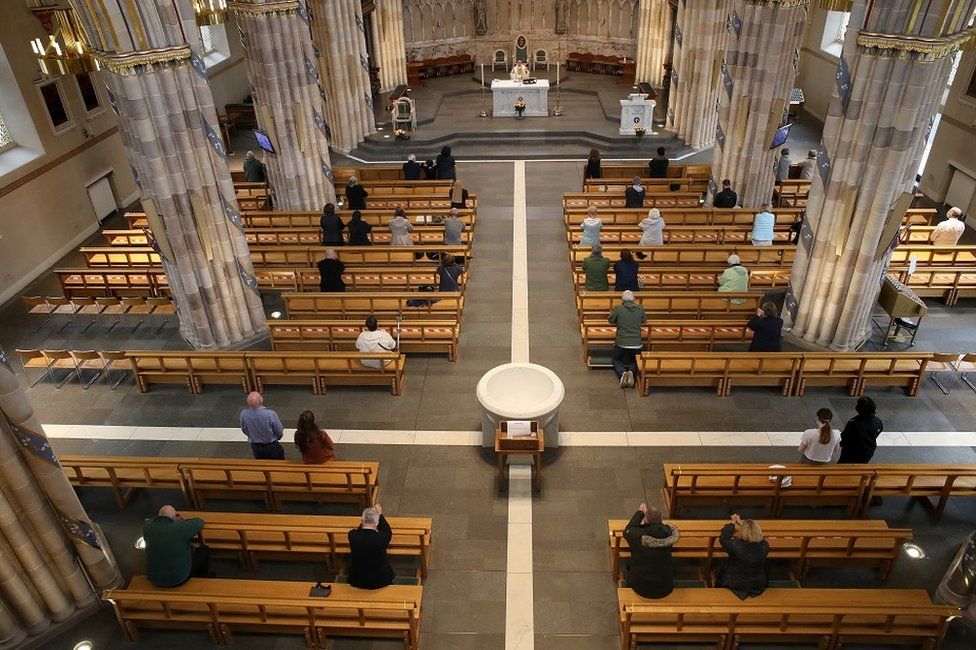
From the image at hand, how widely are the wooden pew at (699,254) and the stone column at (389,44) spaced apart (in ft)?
56.6

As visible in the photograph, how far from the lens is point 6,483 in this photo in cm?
678

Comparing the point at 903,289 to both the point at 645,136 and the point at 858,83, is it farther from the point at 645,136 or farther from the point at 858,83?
the point at 645,136

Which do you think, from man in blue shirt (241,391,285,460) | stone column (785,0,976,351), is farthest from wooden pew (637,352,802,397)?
man in blue shirt (241,391,285,460)

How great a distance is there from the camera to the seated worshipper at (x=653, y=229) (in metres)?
14.0

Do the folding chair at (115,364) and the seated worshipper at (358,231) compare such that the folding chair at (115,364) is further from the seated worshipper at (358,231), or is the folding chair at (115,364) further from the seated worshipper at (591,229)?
the seated worshipper at (591,229)

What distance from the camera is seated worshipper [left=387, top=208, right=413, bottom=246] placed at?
1402 centimetres

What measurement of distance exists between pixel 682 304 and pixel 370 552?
7.71 m

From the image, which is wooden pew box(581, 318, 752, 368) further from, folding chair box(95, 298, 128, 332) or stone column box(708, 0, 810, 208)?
folding chair box(95, 298, 128, 332)

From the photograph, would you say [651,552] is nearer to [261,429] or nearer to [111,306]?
[261,429]

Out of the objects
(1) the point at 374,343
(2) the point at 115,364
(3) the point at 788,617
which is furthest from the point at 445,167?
(3) the point at 788,617

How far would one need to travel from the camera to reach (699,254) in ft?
45.6

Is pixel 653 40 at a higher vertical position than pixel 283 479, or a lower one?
higher

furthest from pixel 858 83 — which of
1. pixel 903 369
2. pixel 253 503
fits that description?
pixel 253 503

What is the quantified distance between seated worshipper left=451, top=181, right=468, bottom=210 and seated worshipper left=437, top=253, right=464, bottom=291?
4.08m
